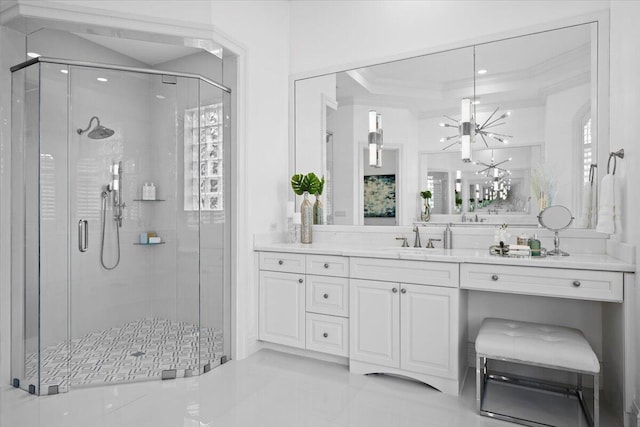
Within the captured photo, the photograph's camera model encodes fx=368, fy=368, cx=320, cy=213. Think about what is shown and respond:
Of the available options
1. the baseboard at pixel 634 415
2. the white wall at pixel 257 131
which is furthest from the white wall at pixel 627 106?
the white wall at pixel 257 131

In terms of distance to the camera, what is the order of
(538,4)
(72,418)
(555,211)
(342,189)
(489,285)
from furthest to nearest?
(342,189)
(538,4)
(555,211)
(489,285)
(72,418)

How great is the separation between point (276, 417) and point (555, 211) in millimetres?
2156

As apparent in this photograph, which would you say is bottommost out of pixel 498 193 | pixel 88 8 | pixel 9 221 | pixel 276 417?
pixel 276 417

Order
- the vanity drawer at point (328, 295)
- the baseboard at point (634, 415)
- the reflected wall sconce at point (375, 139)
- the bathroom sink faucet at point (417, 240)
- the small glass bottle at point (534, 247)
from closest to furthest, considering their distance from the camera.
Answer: the baseboard at point (634, 415)
the small glass bottle at point (534, 247)
the vanity drawer at point (328, 295)
the bathroom sink faucet at point (417, 240)
the reflected wall sconce at point (375, 139)

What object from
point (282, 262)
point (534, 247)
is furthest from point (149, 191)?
point (534, 247)

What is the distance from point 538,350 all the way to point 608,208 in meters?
0.91

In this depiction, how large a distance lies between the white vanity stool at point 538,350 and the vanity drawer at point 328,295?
0.94 metres

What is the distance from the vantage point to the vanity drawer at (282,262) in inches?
113

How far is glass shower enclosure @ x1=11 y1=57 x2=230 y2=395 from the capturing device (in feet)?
8.42

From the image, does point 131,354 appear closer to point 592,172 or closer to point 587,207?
point 587,207

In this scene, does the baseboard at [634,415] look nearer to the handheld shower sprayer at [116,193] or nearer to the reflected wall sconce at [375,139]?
the reflected wall sconce at [375,139]

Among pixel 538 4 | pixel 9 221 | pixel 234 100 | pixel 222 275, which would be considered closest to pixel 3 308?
pixel 9 221

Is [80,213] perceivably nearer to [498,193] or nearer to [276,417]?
[276,417]

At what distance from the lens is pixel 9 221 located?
2.46 meters
